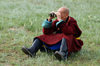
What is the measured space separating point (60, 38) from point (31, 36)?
1734 millimetres

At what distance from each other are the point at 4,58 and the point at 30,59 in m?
0.60

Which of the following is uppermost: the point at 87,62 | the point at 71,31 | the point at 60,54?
the point at 71,31

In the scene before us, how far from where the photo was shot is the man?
3.72 m

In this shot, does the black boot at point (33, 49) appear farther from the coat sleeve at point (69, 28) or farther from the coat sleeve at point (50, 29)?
the coat sleeve at point (69, 28)

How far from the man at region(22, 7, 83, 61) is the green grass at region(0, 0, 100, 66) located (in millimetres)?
192

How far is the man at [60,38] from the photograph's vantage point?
3721 mm

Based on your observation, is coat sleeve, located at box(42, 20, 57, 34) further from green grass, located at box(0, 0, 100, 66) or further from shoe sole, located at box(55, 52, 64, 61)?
shoe sole, located at box(55, 52, 64, 61)

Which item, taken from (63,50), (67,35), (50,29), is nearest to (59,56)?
→ (63,50)

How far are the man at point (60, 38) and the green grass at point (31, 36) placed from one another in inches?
7.6

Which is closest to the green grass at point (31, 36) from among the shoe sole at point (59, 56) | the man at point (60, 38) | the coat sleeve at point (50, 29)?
the shoe sole at point (59, 56)

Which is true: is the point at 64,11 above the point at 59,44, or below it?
above

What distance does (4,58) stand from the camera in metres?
3.79

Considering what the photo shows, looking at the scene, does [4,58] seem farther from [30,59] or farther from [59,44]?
[59,44]

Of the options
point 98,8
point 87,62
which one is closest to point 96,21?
point 98,8
